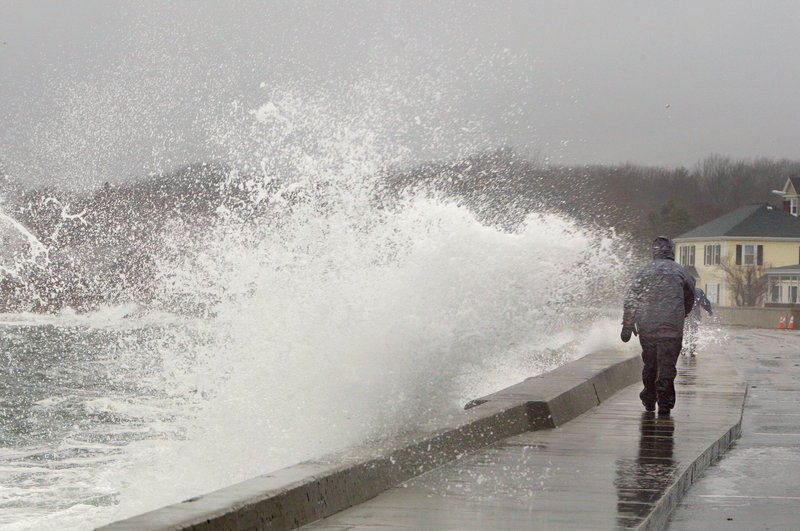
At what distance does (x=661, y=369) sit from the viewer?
35.8 ft

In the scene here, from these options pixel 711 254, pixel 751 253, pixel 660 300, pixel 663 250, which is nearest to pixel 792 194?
pixel 711 254

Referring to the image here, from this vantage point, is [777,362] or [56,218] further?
[56,218]

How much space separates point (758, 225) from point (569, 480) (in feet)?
248

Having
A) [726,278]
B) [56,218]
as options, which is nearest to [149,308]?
[56,218]

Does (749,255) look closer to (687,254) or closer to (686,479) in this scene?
(687,254)

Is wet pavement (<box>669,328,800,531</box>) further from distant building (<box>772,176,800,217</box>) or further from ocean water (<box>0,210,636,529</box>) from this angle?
distant building (<box>772,176,800,217</box>)

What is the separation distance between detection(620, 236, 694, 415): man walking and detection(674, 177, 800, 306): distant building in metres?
62.0

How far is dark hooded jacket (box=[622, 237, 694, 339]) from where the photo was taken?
1091 centimetres

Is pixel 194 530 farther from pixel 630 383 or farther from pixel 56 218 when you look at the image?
pixel 56 218

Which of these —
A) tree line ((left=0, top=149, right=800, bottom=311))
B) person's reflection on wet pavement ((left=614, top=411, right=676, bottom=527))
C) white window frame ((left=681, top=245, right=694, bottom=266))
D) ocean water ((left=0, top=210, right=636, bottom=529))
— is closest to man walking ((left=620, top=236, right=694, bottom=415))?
person's reflection on wet pavement ((left=614, top=411, right=676, bottom=527))

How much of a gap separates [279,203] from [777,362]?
A: 32.8ft

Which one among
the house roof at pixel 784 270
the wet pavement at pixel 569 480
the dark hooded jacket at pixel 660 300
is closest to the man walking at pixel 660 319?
the dark hooded jacket at pixel 660 300

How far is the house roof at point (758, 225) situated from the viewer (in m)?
77.6

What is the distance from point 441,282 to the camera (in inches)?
455
